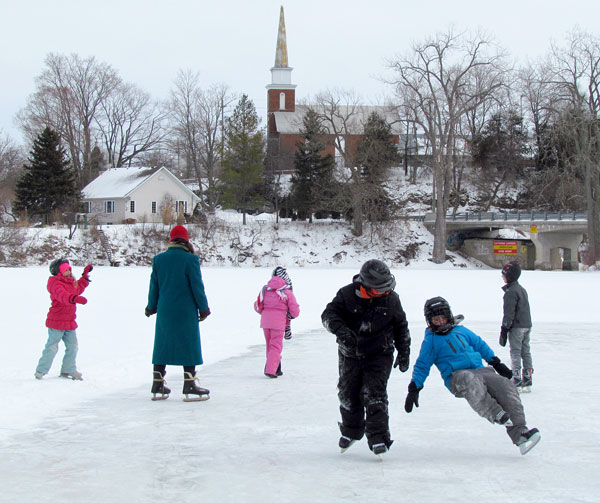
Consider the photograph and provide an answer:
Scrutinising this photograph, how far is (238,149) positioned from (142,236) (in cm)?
1265

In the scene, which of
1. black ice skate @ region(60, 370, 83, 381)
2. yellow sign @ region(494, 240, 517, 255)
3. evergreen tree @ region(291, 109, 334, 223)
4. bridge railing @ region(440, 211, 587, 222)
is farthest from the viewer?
evergreen tree @ region(291, 109, 334, 223)

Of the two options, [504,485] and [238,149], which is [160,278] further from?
[238,149]

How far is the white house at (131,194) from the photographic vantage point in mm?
53094

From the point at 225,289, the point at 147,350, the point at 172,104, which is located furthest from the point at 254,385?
the point at 172,104

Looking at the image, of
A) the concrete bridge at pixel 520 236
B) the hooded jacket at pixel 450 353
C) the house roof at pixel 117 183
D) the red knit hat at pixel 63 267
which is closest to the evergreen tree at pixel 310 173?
the concrete bridge at pixel 520 236

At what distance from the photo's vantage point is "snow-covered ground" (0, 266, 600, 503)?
14.0 feet

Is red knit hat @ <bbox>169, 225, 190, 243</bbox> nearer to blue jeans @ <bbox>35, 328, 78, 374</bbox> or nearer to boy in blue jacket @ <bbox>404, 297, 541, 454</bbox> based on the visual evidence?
blue jeans @ <bbox>35, 328, 78, 374</bbox>

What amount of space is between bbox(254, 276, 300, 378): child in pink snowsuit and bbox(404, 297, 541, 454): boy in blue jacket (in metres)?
3.35

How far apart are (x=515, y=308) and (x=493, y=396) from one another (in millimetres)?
2822

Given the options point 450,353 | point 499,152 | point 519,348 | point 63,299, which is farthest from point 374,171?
point 450,353

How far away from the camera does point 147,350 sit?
10.5 m

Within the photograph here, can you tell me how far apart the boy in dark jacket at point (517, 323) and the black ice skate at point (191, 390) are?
10.4 ft

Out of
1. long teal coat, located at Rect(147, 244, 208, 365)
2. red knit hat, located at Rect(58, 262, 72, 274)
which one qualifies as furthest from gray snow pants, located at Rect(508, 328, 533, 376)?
red knit hat, located at Rect(58, 262, 72, 274)

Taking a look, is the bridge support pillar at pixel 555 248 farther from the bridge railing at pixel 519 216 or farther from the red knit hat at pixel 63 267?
the red knit hat at pixel 63 267
